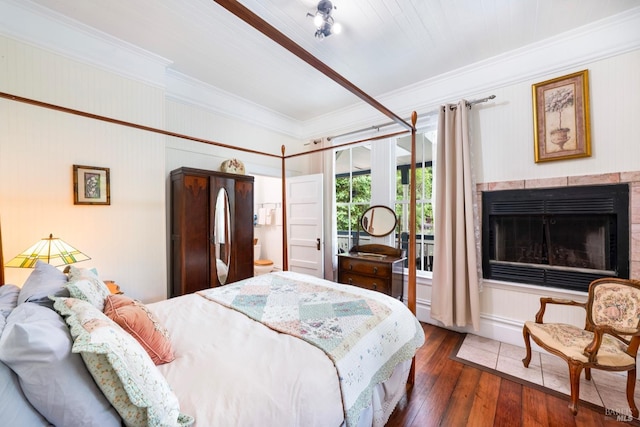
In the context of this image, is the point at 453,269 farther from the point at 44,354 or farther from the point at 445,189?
the point at 44,354

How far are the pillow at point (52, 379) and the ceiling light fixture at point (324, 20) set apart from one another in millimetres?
2277

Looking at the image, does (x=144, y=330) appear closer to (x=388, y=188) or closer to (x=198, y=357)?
(x=198, y=357)

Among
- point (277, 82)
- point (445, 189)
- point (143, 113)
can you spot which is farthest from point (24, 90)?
point (445, 189)

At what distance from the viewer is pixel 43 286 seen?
4.07 ft

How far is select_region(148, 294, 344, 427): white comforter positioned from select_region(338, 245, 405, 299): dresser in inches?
75.7

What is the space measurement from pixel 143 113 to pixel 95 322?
243 cm

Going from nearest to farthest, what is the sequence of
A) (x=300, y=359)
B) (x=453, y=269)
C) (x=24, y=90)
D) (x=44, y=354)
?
(x=44, y=354), (x=300, y=359), (x=24, y=90), (x=453, y=269)

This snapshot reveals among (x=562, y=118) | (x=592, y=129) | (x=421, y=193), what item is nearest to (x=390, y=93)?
(x=421, y=193)

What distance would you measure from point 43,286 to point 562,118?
3837mm

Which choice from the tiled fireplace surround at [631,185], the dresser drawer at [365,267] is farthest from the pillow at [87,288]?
the tiled fireplace surround at [631,185]

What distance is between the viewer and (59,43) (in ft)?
7.16

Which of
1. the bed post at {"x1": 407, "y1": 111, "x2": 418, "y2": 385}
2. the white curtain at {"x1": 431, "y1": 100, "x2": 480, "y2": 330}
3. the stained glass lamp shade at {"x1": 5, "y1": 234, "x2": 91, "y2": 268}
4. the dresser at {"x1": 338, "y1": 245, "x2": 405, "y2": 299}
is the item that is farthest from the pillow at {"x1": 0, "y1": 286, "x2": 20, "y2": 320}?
the white curtain at {"x1": 431, "y1": 100, "x2": 480, "y2": 330}

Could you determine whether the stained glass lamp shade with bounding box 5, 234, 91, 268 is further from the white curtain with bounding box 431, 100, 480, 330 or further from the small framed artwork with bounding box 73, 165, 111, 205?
the white curtain with bounding box 431, 100, 480, 330

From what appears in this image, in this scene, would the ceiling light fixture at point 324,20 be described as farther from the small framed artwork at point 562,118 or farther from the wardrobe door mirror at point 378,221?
the wardrobe door mirror at point 378,221
